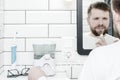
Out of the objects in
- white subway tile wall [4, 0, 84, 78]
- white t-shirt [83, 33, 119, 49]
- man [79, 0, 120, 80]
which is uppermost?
white subway tile wall [4, 0, 84, 78]

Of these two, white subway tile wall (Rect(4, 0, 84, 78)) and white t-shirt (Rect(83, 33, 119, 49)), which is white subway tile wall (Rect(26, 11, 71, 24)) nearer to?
white subway tile wall (Rect(4, 0, 84, 78))

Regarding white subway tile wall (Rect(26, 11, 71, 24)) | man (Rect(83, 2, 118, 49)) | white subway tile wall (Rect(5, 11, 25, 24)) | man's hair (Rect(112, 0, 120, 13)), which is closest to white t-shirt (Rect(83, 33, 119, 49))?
man (Rect(83, 2, 118, 49))

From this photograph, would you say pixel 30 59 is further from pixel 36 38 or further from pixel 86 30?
pixel 86 30

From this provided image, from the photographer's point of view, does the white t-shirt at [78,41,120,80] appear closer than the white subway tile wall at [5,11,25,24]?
Yes

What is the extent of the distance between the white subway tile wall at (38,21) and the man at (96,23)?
0.09 meters

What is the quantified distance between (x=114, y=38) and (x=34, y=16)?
0.53m

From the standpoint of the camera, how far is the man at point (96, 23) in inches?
59.5

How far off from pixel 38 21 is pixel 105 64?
33.6 inches

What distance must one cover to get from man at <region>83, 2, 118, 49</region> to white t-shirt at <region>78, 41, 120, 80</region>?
0.76m

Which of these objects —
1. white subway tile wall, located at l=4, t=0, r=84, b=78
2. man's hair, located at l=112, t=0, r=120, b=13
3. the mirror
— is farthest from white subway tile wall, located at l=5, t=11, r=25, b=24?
man's hair, located at l=112, t=0, r=120, b=13

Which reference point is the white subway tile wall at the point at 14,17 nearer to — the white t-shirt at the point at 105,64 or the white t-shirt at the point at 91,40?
the white t-shirt at the point at 91,40

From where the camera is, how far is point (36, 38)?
1516mm

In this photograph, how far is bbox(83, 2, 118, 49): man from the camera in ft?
4.96

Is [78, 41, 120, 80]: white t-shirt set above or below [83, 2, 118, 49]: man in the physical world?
below
